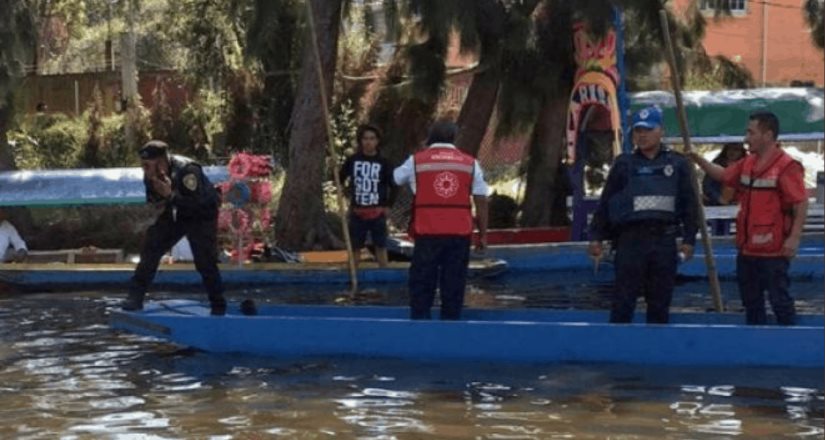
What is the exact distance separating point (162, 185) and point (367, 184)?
438cm

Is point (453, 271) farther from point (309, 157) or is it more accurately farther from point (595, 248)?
point (309, 157)

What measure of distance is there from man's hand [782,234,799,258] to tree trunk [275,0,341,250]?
9.79 meters

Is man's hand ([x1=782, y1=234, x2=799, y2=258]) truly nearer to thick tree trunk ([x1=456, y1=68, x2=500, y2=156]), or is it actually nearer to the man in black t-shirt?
the man in black t-shirt

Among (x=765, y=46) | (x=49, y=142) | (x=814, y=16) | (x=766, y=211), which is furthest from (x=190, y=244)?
(x=765, y=46)

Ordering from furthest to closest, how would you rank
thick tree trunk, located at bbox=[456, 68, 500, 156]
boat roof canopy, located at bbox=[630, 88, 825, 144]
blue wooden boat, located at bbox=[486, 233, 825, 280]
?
1. thick tree trunk, located at bbox=[456, 68, 500, 156]
2. boat roof canopy, located at bbox=[630, 88, 825, 144]
3. blue wooden boat, located at bbox=[486, 233, 825, 280]

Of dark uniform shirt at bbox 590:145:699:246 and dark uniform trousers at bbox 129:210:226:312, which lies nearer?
dark uniform shirt at bbox 590:145:699:246

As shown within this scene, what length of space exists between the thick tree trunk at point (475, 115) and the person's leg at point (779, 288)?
11.1m

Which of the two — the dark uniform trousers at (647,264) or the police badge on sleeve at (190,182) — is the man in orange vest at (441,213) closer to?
the dark uniform trousers at (647,264)

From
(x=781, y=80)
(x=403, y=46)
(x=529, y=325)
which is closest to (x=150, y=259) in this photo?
(x=529, y=325)

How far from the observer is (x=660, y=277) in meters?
9.01

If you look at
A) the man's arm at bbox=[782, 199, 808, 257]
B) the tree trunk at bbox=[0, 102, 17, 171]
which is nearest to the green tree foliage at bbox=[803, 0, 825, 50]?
the man's arm at bbox=[782, 199, 808, 257]

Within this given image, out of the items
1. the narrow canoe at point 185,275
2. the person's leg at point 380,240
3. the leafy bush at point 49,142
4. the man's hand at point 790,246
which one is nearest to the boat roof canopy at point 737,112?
the narrow canoe at point 185,275

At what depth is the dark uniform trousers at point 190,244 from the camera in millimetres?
10242

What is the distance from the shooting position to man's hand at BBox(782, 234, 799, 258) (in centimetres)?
874
